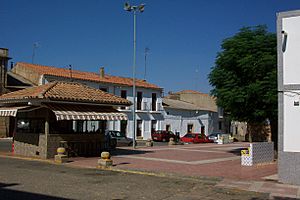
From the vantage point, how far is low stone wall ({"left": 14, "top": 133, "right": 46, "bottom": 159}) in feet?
59.9

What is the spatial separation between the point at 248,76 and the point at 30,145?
11837mm

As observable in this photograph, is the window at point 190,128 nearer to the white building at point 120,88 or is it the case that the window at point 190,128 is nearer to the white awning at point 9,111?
the white building at point 120,88

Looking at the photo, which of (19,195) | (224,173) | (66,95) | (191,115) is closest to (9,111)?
(66,95)

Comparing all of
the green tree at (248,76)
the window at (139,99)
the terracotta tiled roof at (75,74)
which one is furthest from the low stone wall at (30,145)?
the window at (139,99)

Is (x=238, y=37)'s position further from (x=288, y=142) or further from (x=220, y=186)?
(x=220, y=186)

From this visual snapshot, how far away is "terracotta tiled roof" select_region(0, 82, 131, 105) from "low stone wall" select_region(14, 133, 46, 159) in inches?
81.4

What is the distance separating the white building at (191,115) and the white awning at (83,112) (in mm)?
27135

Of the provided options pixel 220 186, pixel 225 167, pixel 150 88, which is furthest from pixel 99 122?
pixel 150 88

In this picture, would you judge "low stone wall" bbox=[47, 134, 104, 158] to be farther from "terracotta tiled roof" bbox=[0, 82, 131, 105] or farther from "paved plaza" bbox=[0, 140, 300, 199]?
"terracotta tiled roof" bbox=[0, 82, 131, 105]

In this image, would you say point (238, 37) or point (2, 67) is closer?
point (238, 37)

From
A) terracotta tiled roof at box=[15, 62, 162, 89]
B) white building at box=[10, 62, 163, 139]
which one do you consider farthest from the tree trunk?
terracotta tiled roof at box=[15, 62, 162, 89]

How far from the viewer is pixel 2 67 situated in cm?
3784

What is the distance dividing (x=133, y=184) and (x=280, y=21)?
7.25 metres

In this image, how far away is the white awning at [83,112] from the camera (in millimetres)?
17316
